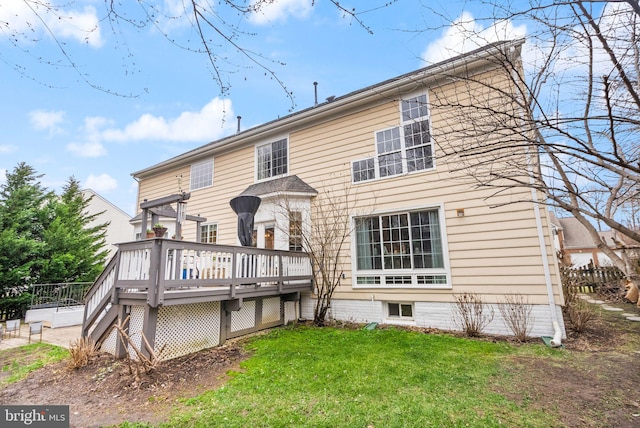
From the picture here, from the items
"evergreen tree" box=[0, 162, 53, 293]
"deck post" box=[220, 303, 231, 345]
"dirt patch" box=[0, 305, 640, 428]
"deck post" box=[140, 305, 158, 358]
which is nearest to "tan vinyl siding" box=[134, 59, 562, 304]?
"dirt patch" box=[0, 305, 640, 428]

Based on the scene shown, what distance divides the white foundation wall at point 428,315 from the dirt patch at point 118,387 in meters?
3.28

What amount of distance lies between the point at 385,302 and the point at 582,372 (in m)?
4.04

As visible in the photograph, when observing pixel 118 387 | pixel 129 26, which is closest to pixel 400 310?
pixel 118 387

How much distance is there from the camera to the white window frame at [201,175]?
1165 cm

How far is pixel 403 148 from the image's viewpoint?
780cm

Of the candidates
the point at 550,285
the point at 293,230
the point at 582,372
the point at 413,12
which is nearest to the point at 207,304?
the point at 293,230

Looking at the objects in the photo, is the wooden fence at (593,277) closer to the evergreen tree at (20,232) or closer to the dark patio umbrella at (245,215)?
the dark patio umbrella at (245,215)

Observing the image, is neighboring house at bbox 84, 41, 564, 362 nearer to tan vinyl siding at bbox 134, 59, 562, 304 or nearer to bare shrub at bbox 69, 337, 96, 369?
tan vinyl siding at bbox 134, 59, 562, 304

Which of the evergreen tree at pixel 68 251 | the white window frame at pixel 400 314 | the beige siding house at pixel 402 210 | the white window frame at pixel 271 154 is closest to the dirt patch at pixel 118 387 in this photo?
the white window frame at pixel 400 314

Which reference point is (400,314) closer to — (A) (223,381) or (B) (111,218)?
(A) (223,381)

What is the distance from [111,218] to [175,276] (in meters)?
21.7

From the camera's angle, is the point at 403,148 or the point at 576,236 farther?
the point at 576,236

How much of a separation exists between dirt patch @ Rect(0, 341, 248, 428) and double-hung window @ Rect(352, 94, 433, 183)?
5.61 meters

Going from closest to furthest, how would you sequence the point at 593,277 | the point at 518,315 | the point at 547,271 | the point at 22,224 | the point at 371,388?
the point at 371,388
the point at 547,271
the point at 518,315
the point at 22,224
the point at 593,277
